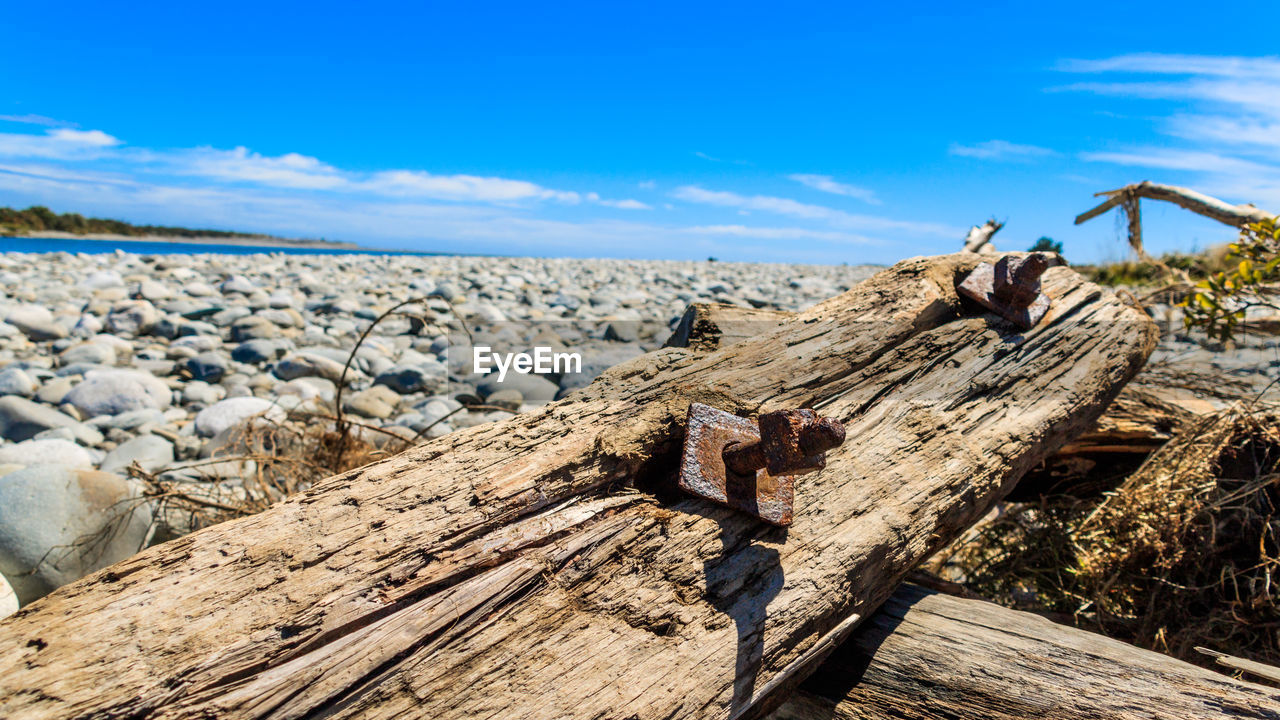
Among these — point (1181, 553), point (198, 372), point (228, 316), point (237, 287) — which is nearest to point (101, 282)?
point (237, 287)

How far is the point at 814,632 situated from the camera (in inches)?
59.8

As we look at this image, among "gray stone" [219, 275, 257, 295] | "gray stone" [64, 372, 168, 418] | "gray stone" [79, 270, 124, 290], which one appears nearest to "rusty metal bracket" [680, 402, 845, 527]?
"gray stone" [64, 372, 168, 418]

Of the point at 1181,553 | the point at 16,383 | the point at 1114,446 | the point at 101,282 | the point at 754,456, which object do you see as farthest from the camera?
the point at 101,282

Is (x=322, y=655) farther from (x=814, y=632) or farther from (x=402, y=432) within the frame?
(x=402, y=432)

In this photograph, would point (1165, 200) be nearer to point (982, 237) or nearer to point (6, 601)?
point (982, 237)

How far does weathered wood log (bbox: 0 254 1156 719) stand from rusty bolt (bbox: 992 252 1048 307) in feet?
1.35

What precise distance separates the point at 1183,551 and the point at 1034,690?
146cm

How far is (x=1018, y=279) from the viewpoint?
2254 mm

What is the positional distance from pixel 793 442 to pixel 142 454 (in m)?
4.52

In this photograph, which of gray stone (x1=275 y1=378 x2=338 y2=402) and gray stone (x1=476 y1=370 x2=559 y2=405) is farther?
gray stone (x1=476 y1=370 x2=559 y2=405)

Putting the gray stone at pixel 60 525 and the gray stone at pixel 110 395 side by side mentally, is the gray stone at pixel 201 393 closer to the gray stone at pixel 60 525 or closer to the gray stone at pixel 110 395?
the gray stone at pixel 110 395

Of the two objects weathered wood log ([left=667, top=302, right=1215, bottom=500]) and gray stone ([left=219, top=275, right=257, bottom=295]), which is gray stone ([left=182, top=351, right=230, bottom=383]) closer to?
gray stone ([left=219, top=275, right=257, bottom=295])

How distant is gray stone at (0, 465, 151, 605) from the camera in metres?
2.56

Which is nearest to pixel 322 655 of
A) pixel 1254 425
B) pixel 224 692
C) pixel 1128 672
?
pixel 224 692
